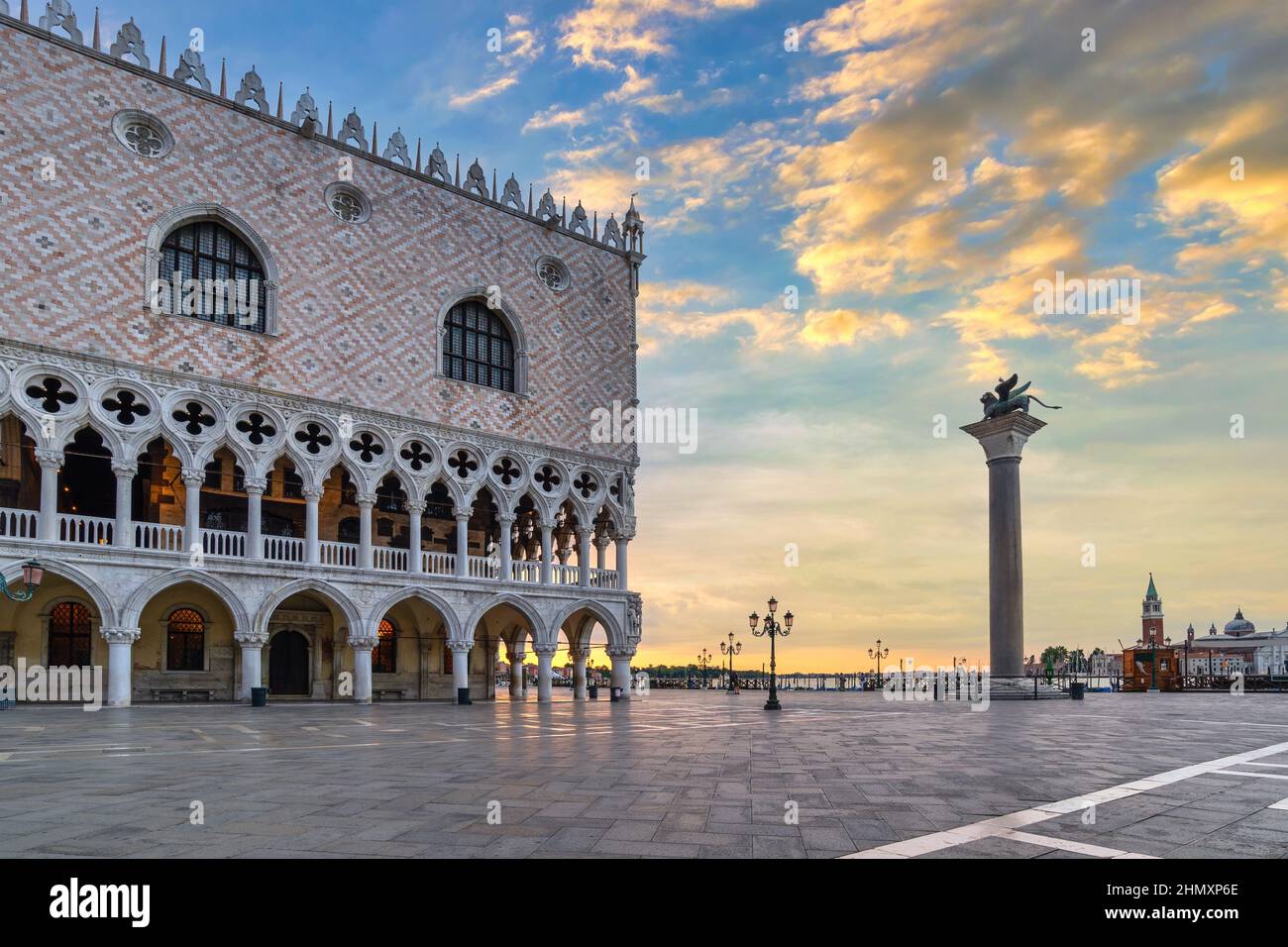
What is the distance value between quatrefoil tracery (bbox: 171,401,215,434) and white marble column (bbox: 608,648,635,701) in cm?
1630

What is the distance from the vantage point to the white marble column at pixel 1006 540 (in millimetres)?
30375

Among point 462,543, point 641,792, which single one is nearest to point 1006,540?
point 462,543

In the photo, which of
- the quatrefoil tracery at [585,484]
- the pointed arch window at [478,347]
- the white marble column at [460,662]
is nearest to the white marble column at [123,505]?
the white marble column at [460,662]

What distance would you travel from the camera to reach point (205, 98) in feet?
87.8

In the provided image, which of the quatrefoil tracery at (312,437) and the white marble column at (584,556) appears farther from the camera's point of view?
the white marble column at (584,556)

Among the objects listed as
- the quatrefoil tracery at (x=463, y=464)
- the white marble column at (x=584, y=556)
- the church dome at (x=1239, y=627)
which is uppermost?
the quatrefoil tracery at (x=463, y=464)

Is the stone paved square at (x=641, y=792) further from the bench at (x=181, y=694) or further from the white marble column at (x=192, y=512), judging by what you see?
the bench at (x=181, y=694)

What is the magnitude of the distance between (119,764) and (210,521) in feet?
67.1

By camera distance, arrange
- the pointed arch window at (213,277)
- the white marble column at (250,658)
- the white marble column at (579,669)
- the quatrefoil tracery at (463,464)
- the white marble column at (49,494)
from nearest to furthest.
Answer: the white marble column at (49,494), the white marble column at (250,658), the pointed arch window at (213,277), the quatrefoil tracery at (463,464), the white marble column at (579,669)

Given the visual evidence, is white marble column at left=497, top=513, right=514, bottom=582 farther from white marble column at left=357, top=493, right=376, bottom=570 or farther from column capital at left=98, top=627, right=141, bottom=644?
→ column capital at left=98, top=627, right=141, bottom=644

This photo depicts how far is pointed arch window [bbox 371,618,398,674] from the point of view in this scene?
3247 cm

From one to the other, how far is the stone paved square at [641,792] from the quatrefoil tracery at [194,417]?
10.4m

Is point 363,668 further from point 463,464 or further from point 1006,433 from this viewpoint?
point 1006,433

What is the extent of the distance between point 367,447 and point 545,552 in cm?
751
